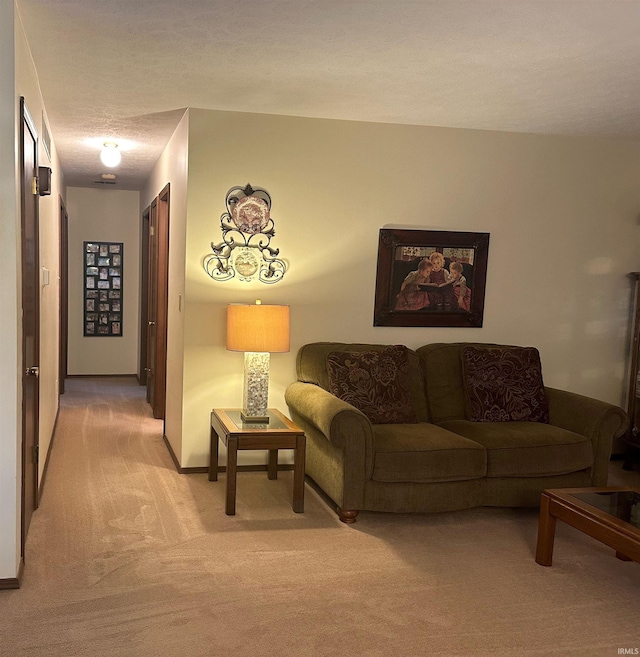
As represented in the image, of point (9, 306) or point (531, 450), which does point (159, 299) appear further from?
point (531, 450)

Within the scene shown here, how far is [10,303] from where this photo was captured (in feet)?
9.52

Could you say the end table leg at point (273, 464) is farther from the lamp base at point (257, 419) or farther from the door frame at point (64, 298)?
the door frame at point (64, 298)

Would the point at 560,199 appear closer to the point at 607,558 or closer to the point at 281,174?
the point at 281,174

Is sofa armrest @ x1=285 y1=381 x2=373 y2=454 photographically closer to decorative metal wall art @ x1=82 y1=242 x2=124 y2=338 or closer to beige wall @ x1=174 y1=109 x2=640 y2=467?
beige wall @ x1=174 y1=109 x2=640 y2=467

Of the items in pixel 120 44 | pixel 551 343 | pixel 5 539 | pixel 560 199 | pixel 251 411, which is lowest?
pixel 5 539

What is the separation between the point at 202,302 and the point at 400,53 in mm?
2130

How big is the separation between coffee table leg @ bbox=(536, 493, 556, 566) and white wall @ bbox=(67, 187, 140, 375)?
654cm

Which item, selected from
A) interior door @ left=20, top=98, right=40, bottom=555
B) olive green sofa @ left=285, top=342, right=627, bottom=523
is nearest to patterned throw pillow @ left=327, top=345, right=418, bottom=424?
olive green sofa @ left=285, top=342, right=627, bottom=523

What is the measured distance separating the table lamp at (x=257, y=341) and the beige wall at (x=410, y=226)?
0.52 meters

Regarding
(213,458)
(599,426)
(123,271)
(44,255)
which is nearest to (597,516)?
(599,426)

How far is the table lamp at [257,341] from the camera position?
4.29 m

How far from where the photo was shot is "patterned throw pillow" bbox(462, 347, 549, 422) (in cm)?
466

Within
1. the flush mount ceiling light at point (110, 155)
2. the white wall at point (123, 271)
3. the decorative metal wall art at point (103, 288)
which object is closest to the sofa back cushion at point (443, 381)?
the flush mount ceiling light at point (110, 155)

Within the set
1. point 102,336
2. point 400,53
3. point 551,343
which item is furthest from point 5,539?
point 102,336
